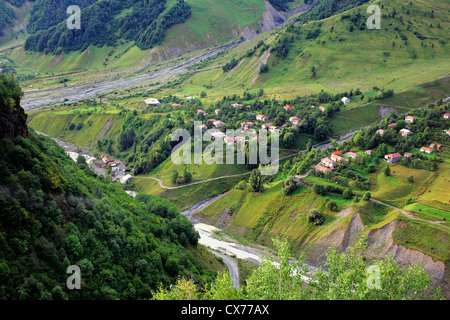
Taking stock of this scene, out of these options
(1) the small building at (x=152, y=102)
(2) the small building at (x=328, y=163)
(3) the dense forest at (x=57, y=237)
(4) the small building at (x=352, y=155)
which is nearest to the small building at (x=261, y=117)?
(4) the small building at (x=352, y=155)

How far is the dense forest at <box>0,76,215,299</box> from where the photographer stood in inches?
1256

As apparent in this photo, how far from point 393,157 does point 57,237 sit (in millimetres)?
88563

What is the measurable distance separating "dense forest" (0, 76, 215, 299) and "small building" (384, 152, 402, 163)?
6717 cm

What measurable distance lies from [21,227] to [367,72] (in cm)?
18430

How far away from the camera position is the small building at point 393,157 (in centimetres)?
9431

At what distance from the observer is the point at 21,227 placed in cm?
3347

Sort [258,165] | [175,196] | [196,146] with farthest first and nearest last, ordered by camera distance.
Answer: [196,146] → [258,165] → [175,196]

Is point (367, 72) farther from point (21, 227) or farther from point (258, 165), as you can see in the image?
point (21, 227)

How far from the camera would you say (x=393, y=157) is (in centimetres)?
9431

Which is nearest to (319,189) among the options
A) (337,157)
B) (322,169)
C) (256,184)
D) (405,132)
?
(322,169)

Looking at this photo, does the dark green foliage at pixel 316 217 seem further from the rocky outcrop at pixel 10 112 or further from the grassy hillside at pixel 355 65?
the grassy hillside at pixel 355 65

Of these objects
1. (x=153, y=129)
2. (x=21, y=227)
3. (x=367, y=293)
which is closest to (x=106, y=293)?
(x=21, y=227)

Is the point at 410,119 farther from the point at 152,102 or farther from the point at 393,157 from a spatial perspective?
the point at 152,102

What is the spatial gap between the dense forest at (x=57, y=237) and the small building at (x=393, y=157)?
6717 cm
